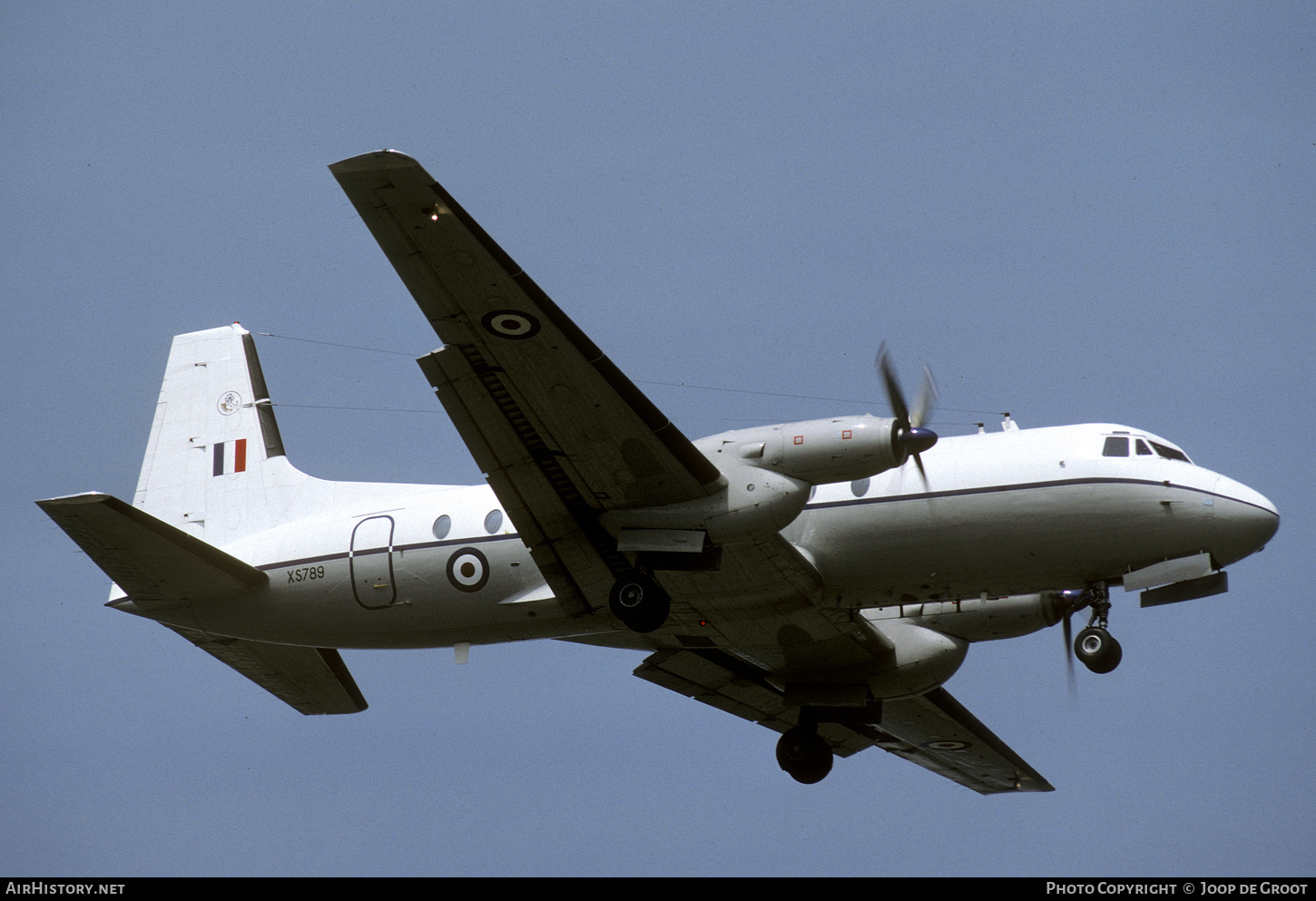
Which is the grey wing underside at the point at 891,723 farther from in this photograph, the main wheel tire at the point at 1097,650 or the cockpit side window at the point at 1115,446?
the cockpit side window at the point at 1115,446

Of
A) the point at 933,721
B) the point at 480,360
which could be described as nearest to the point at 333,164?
the point at 480,360

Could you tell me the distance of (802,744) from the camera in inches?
791

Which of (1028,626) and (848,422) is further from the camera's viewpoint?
(1028,626)

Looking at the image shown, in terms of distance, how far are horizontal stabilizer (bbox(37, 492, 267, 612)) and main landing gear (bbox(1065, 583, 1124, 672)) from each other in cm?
1041

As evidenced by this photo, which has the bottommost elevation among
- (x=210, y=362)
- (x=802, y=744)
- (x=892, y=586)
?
(x=802, y=744)

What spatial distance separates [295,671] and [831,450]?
918 centimetres

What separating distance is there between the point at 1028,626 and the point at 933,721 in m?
3.24

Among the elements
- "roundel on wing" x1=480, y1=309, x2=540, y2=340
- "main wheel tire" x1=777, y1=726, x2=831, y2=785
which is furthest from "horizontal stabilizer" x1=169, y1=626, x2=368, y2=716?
Result: "roundel on wing" x1=480, y1=309, x2=540, y2=340

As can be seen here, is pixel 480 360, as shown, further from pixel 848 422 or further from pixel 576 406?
pixel 848 422

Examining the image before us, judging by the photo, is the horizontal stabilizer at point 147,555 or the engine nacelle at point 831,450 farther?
the horizontal stabilizer at point 147,555

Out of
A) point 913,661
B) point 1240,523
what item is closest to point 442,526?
point 913,661

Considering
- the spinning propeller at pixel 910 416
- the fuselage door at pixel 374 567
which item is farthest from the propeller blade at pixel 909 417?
the fuselage door at pixel 374 567

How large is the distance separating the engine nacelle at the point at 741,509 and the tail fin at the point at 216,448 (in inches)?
263

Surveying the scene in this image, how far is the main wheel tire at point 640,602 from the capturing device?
16.4 m
